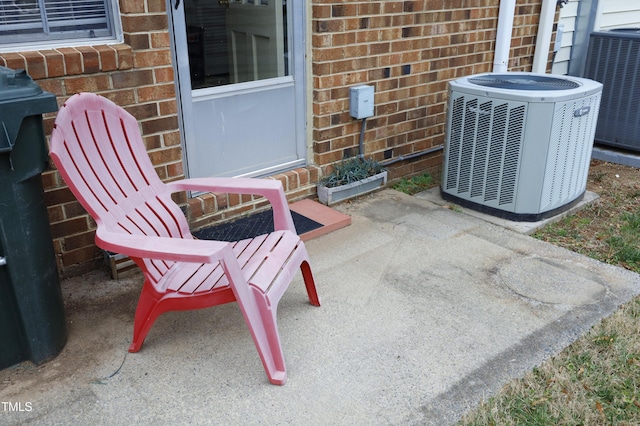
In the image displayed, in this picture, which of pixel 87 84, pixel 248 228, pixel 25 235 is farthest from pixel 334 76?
pixel 25 235

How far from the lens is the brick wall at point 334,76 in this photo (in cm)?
288

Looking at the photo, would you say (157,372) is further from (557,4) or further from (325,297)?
(557,4)

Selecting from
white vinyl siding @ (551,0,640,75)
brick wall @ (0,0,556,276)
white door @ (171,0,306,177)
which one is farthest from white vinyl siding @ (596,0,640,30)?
white door @ (171,0,306,177)

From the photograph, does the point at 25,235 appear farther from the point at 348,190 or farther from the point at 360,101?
the point at 360,101

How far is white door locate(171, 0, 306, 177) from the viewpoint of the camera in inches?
134

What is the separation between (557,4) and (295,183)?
326 centimetres

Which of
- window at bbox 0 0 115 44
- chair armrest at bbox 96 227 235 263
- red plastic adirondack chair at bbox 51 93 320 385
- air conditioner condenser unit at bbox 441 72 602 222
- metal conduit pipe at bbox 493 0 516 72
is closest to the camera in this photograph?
chair armrest at bbox 96 227 235 263

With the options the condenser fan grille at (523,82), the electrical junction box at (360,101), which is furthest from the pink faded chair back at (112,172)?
the condenser fan grille at (523,82)

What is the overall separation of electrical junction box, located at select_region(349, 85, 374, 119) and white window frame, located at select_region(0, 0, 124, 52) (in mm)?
1642

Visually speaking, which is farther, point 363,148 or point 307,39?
point 363,148

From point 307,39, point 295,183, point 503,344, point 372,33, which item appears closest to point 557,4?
point 372,33

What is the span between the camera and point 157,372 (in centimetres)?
236

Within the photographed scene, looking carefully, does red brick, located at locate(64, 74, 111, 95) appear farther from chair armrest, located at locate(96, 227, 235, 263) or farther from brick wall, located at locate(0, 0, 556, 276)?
chair armrest, located at locate(96, 227, 235, 263)

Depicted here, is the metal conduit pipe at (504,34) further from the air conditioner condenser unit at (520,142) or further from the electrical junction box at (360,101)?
the electrical junction box at (360,101)
